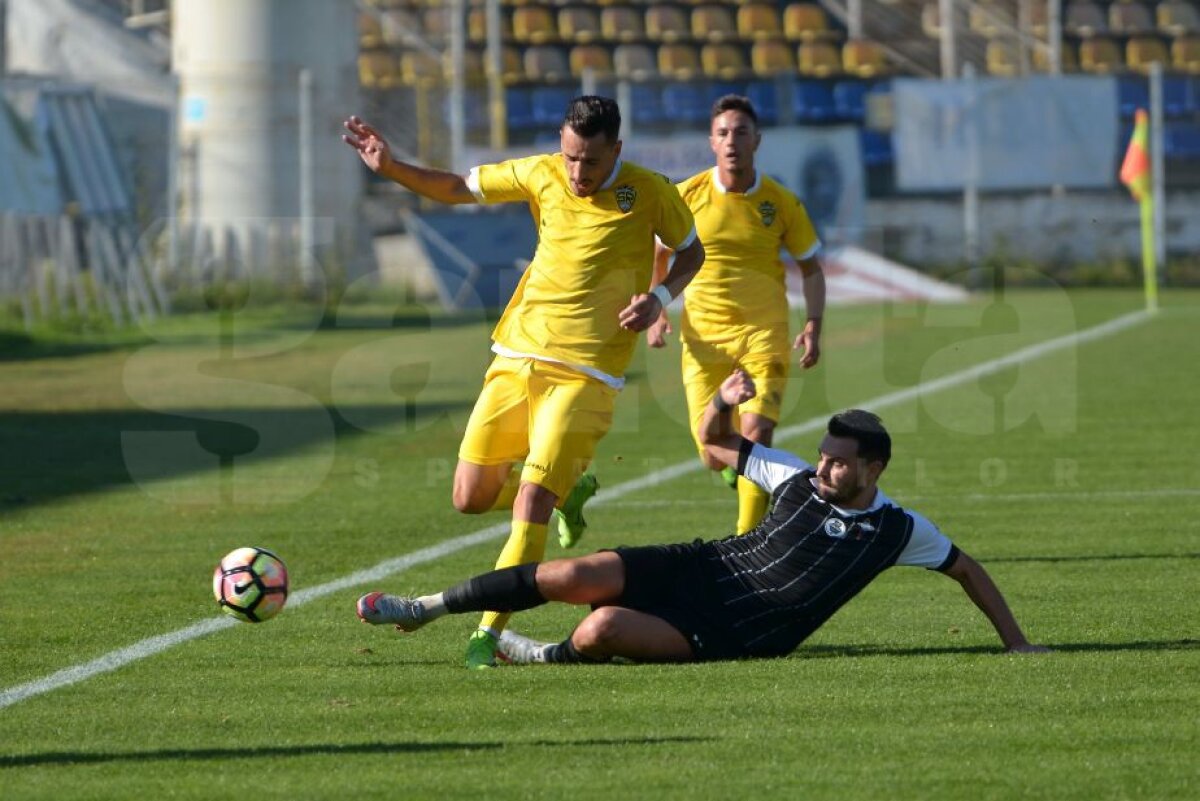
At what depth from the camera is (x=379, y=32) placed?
146 feet

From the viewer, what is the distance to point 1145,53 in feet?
148

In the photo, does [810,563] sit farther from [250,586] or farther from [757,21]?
[757,21]

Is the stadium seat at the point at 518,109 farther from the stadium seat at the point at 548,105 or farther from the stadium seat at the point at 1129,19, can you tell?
the stadium seat at the point at 1129,19

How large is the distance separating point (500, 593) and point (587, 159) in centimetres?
165

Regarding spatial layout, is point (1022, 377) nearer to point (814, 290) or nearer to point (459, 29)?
point (814, 290)

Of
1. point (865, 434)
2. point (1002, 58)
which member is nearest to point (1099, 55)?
point (1002, 58)

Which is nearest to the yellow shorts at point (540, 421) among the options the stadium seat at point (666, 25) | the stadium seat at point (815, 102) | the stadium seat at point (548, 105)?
the stadium seat at point (548, 105)

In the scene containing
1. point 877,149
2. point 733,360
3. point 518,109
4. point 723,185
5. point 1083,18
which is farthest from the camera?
point 1083,18

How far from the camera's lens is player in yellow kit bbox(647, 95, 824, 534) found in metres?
9.98

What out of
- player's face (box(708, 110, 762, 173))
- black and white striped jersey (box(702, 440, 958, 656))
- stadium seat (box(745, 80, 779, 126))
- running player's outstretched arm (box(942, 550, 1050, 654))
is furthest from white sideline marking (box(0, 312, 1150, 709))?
stadium seat (box(745, 80, 779, 126))

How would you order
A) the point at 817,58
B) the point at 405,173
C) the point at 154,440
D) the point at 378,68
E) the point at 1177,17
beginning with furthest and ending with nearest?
the point at 1177,17 → the point at 378,68 → the point at 817,58 → the point at 154,440 → the point at 405,173

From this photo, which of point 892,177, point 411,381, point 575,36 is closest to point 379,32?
point 575,36

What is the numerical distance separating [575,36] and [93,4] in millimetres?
10034

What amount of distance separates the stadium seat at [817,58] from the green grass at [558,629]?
24.5 m
